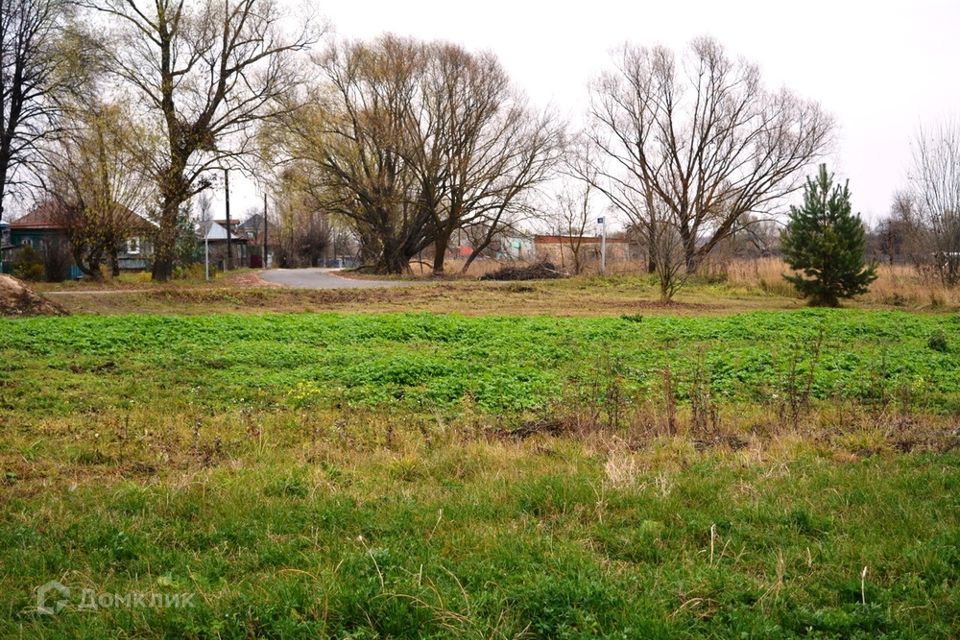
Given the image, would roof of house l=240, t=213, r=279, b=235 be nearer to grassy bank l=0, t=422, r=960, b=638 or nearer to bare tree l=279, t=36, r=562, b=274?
bare tree l=279, t=36, r=562, b=274

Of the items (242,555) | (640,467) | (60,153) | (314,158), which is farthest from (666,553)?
(314,158)

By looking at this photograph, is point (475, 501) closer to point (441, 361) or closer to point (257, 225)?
point (441, 361)

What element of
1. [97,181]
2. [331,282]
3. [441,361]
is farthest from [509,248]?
[441,361]

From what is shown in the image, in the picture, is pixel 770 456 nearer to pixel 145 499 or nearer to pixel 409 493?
pixel 409 493

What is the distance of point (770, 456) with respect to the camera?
19.0ft

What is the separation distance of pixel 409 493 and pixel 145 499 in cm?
170

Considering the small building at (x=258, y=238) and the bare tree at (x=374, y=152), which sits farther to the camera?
the small building at (x=258, y=238)

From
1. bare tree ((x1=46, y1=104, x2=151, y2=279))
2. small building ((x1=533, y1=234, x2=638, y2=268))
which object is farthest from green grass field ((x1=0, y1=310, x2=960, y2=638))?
small building ((x1=533, y1=234, x2=638, y2=268))

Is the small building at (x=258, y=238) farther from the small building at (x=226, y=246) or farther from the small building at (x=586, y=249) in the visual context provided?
the small building at (x=586, y=249)

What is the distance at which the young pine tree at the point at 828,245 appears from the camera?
79.0 feet

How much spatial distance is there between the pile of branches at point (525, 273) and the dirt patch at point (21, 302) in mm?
27147

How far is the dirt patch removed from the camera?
54.9ft

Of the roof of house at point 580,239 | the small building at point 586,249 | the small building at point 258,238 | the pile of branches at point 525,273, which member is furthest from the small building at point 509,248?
the small building at point 258,238

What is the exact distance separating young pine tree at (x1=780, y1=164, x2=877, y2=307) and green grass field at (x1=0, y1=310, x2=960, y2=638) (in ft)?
50.2
